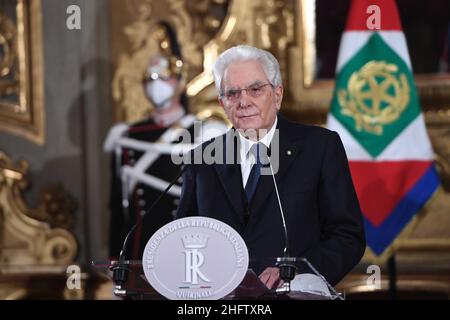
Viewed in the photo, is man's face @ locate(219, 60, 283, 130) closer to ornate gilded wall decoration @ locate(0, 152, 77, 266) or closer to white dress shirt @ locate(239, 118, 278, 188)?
white dress shirt @ locate(239, 118, 278, 188)

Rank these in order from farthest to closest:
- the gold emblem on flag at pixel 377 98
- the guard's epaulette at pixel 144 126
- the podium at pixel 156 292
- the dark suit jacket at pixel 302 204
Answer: the guard's epaulette at pixel 144 126, the gold emblem on flag at pixel 377 98, the dark suit jacket at pixel 302 204, the podium at pixel 156 292

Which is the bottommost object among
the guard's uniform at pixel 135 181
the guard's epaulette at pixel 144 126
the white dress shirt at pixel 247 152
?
the guard's uniform at pixel 135 181

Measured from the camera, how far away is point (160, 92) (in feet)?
19.0

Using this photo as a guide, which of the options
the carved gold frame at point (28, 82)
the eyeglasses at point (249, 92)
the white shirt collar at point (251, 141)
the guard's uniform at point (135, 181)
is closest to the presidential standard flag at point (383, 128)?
the guard's uniform at point (135, 181)

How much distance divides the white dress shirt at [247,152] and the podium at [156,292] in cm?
44

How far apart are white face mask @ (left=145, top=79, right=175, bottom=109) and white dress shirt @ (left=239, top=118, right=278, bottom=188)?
10.2 ft

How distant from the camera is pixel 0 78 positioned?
622cm

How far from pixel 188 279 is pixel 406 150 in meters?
3.00

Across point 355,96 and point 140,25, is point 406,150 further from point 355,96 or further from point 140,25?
point 140,25

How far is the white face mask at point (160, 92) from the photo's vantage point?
577 cm

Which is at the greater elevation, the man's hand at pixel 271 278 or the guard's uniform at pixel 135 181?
the man's hand at pixel 271 278

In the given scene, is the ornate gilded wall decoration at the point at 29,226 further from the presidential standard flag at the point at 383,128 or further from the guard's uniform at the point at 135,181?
the presidential standard flag at the point at 383,128

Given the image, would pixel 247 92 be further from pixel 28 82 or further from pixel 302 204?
pixel 28 82

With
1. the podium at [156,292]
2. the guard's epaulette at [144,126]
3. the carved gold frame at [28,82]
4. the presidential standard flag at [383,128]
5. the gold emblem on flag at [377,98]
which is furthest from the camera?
the carved gold frame at [28,82]
